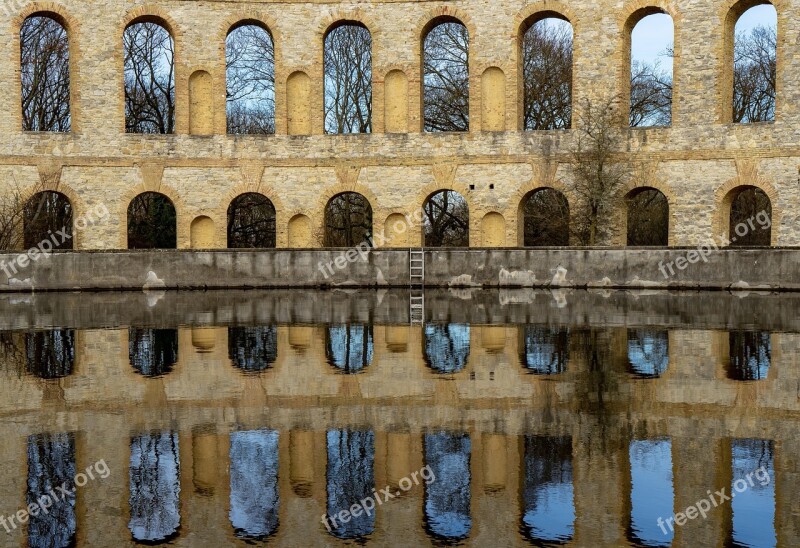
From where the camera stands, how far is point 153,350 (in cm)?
1269

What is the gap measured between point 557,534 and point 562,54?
35.6 metres

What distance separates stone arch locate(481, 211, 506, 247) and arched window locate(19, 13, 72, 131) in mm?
18107

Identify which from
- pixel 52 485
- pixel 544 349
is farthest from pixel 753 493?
pixel 544 349

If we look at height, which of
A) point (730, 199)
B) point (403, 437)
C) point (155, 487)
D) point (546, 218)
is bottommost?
point (155, 487)

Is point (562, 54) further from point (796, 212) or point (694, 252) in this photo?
point (694, 252)

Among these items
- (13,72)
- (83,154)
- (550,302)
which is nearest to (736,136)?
(550,302)

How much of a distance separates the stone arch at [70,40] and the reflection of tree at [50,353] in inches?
623

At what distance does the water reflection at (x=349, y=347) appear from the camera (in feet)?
37.0

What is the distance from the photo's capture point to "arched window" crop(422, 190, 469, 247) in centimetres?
3753

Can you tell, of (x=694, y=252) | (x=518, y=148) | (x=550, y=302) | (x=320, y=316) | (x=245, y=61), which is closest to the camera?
(x=320, y=316)

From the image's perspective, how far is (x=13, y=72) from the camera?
28875 mm

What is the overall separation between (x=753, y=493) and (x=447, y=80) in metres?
33.5

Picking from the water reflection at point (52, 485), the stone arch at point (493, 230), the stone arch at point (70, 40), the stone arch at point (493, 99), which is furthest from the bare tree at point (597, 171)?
the water reflection at point (52, 485)

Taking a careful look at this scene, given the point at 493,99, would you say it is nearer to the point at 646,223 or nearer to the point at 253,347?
the point at 646,223
